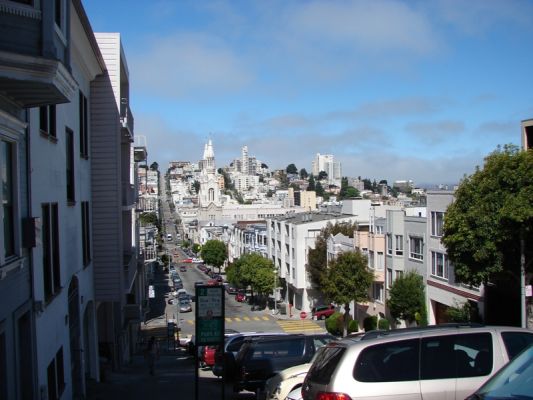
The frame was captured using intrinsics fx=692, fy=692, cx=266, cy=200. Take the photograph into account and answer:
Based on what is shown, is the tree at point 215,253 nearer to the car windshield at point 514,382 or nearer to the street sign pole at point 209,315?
the street sign pole at point 209,315

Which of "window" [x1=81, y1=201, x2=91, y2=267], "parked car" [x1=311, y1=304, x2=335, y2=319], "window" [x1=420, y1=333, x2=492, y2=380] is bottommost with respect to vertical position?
"parked car" [x1=311, y1=304, x2=335, y2=319]

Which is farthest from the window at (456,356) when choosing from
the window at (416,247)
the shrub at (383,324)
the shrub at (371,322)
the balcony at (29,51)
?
the shrub at (371,322)

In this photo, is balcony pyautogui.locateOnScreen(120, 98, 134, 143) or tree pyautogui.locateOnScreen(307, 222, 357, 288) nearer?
balcony pyautogui.locateOnScreen(120, 98, 134, 143)

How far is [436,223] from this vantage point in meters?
38.0

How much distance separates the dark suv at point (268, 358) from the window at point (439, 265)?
22.5m

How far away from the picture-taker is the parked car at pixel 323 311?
61.2 m

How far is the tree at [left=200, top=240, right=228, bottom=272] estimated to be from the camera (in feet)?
407

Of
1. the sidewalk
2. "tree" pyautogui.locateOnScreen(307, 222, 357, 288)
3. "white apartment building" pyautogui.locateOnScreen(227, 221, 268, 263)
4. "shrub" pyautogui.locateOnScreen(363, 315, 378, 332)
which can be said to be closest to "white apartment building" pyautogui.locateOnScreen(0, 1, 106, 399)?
the sidewalk

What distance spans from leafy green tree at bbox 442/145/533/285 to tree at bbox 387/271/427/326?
1133cm

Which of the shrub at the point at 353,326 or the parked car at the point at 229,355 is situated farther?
the shrub at the point at 353,326

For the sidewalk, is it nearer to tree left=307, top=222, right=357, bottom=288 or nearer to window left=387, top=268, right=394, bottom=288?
window left=387, top=268, right=394, bottom=288

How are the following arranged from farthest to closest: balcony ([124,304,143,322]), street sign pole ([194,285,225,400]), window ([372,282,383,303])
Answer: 1. window ([372,282,383,303])
2. balcony ([124,304,143,322])
3. street sign pole ([194,285,225,400])

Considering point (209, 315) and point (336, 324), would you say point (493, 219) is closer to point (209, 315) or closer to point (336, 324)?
point (209, 315)

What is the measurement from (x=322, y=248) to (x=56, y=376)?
154 feet
